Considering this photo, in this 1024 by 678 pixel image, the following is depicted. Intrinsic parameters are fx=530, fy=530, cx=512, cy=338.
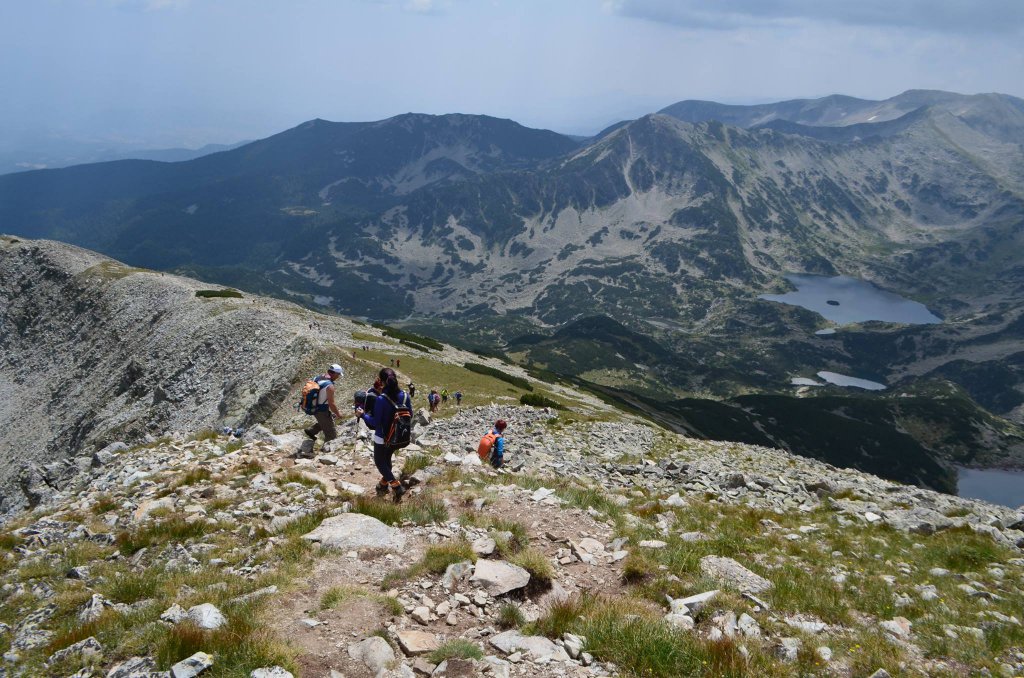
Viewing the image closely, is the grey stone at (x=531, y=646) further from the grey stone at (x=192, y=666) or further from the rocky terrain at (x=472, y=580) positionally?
the grey stone at (x=192, y=666)

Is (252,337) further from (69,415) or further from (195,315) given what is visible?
(69,415)

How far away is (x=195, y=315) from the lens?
66562 mm

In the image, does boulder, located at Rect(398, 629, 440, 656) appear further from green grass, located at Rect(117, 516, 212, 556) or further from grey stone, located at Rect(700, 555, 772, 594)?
green grass, located at Rect(117, 516, 212, 556)

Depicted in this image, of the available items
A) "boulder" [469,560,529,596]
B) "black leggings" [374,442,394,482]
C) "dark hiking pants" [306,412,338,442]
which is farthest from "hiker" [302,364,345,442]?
"boulder" [469,560,529,596]

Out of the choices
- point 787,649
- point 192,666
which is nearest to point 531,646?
point 787,649

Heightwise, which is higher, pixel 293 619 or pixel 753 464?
pixel 293 619

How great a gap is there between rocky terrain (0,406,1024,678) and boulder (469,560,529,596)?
1.7 inches

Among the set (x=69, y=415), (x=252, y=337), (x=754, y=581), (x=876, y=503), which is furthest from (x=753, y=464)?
(x=69, y=415)

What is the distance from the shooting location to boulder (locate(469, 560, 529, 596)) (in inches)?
399

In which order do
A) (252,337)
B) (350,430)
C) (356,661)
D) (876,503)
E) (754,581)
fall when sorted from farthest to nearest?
(252,337) → (350,430) → (876,503) → (754,581) → (356,661)

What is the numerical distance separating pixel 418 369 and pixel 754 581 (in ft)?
169

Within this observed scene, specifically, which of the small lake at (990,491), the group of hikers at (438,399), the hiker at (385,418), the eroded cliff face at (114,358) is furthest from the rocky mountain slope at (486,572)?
the small lake at (990,491)

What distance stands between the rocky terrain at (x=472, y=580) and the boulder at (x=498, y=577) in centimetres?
4

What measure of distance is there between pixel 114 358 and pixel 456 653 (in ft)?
258
